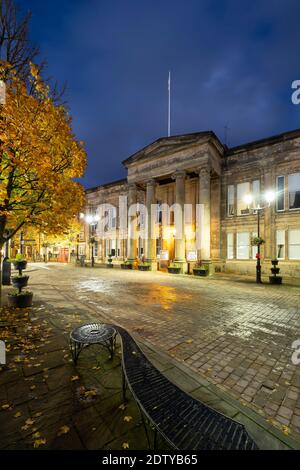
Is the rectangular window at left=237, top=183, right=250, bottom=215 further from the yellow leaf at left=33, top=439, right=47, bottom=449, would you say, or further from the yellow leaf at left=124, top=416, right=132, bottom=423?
the yellow leaf at left=33, top=439, right=47, bottom=449

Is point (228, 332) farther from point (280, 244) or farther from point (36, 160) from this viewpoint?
point (280, 244)

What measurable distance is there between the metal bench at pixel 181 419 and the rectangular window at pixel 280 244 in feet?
61.6

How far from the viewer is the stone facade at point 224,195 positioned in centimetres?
1747

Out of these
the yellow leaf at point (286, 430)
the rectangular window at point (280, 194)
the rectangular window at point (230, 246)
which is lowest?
the yellow leaf at point (286, 430)

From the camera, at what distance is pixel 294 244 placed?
56.0 feet

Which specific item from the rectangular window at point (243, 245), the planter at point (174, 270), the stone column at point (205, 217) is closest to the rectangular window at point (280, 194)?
the rectangular window at point (243, 245)

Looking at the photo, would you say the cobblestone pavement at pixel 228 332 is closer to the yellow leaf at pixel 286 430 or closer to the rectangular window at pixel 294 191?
the yellow leaf at pixel 286 430

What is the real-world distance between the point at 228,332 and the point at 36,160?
6801mm

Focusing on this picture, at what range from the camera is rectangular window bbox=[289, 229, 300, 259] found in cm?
1692

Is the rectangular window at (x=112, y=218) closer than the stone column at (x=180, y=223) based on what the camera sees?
No

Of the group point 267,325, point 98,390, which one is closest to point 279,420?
point 98,390

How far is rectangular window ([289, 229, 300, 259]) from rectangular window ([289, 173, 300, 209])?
2260 mm

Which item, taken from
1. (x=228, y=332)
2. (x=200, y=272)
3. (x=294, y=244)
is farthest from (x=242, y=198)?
(x=228, y=332)

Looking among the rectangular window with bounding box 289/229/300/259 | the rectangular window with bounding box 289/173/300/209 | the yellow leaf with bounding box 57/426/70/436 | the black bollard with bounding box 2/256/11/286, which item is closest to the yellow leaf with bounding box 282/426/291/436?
the yellow leaf with bounding box 57/426/70/436
